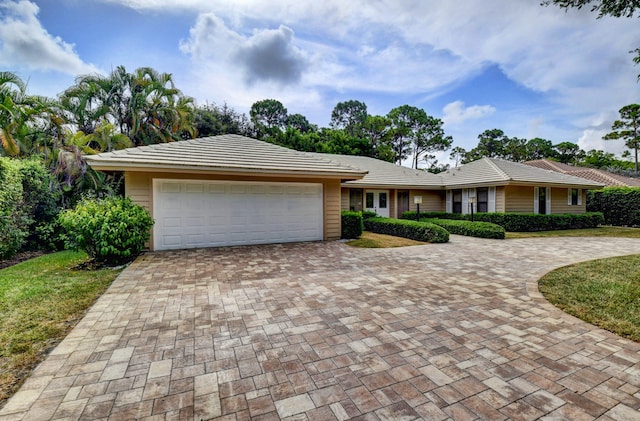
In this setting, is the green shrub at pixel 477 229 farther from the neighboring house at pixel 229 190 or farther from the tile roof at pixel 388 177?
the neighboring house at pixel 229 190

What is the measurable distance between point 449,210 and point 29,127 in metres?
20.4

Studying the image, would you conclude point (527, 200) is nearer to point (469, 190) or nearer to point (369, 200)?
point (469, 190)

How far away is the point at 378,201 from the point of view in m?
16.5

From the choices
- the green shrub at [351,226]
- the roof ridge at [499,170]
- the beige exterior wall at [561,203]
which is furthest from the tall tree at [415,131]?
the green shrub at [351,226]

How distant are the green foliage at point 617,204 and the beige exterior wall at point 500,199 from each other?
788 cm

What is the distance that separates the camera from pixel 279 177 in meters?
9.32

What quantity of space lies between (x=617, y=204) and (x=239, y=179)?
21082 millimetres

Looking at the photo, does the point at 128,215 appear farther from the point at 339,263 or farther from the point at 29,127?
the point at 29,127

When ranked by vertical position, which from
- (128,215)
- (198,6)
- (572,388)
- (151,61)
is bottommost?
(572,388)

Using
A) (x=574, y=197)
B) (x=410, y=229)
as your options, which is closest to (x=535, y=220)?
(x=574, y=197)

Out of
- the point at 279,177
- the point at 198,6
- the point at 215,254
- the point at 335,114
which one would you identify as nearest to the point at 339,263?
the point at 215,254

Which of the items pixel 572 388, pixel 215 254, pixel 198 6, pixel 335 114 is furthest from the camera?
pixel 335 114

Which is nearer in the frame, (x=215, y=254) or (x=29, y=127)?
(x=215, y=254)

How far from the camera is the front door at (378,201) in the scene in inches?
638
